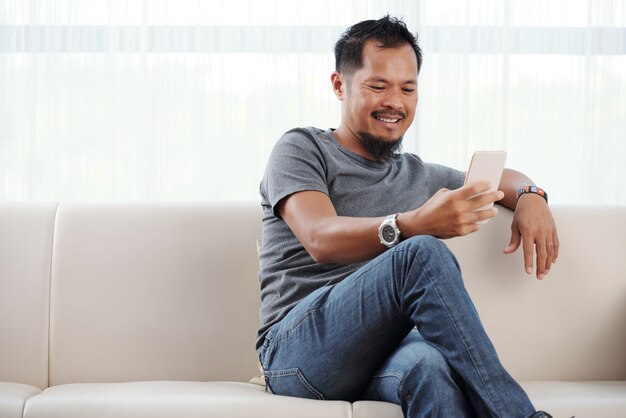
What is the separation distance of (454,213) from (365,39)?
72 cm

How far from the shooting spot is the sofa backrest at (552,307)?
2355 mm

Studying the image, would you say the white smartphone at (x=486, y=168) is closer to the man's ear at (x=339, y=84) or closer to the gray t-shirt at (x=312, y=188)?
the gray t-shirt at (x=312, y=188)

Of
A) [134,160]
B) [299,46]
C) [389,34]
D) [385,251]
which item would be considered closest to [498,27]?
[299,46]

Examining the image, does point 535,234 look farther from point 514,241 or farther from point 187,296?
point 187,296

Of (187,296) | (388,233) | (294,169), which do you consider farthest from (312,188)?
(187,296)

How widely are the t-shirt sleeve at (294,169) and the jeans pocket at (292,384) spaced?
0.39 m

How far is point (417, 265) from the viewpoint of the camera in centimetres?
169

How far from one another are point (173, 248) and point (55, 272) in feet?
1.03

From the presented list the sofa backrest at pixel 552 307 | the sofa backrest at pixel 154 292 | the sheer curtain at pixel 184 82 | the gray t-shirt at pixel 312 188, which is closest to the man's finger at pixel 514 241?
the sofa backrest at pixel 552 307

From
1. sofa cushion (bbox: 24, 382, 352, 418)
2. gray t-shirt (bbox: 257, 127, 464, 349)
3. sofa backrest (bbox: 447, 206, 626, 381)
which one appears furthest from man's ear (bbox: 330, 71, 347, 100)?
sofa cushion (bbox: 24, 382, 352, 418)

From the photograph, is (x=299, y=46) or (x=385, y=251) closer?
(x=385, y=251)

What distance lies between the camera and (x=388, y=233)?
1.83 m

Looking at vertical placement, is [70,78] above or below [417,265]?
above

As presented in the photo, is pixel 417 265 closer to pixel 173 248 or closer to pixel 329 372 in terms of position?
pixel 329 372
